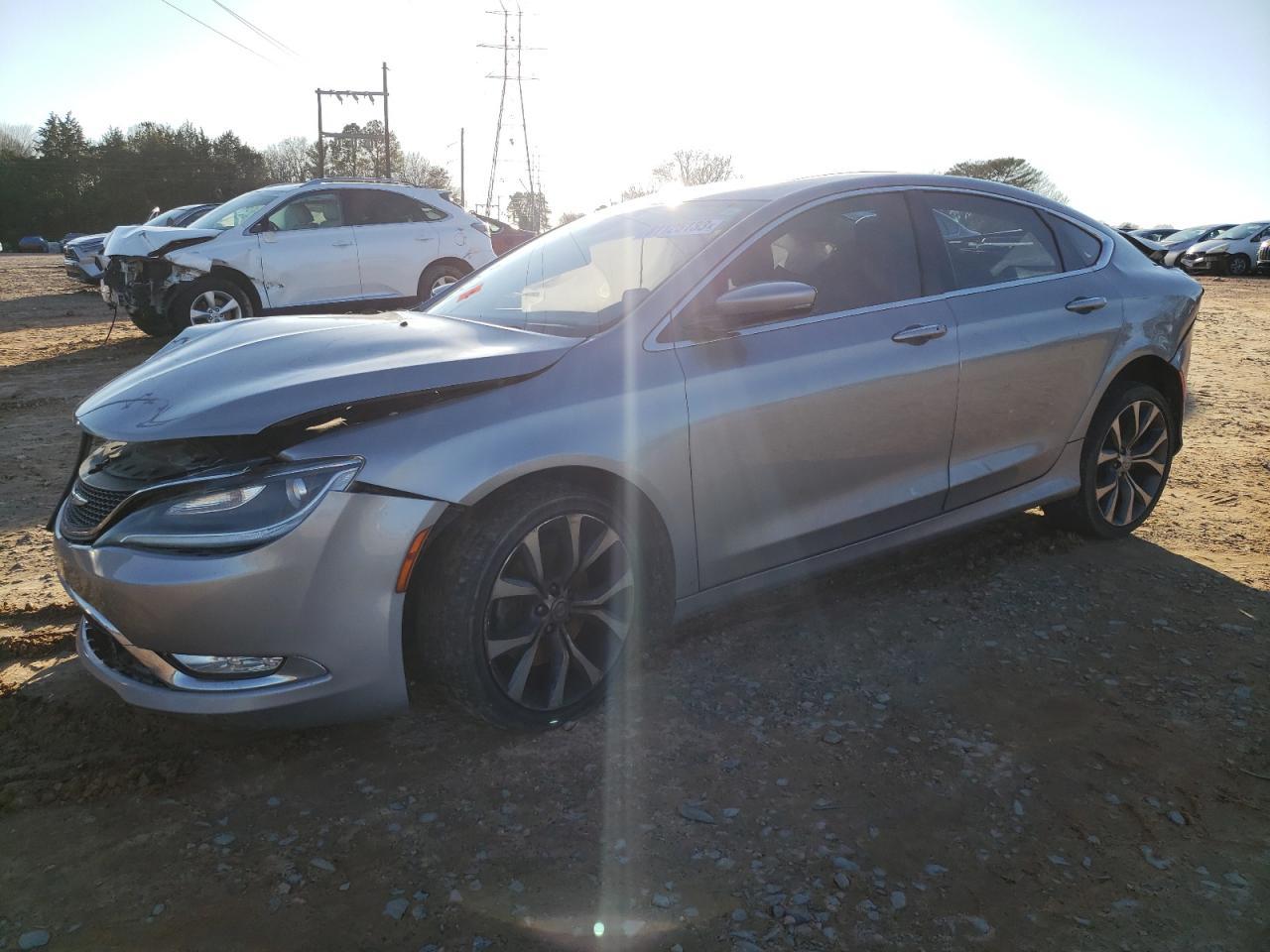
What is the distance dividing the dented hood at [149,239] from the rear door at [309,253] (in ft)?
2.00

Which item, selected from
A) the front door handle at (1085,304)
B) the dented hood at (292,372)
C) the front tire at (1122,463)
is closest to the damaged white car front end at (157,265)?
the dented hood at (292,372)

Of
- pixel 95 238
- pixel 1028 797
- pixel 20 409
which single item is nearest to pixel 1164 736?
pixel 1028 797

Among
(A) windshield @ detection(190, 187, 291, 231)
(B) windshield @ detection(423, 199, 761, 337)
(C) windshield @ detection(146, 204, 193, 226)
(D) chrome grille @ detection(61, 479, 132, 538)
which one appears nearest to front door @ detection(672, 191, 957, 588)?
(B) windshield @ detection(423, 199, 761, 337)

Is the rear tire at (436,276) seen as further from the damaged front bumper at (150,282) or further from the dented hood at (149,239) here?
the damaged front bumper at (150,282)

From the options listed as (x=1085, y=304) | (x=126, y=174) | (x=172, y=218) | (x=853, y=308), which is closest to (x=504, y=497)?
(x=853, y=308)

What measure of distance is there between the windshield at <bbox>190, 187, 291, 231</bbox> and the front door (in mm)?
8499

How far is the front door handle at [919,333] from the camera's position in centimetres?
355

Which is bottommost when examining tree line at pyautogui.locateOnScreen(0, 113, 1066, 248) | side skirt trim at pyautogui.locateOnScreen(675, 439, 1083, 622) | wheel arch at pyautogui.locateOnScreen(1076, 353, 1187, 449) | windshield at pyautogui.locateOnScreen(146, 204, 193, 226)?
side skirt trim at pyautogui.locateOnScreen(675, 439, 1083, 622)

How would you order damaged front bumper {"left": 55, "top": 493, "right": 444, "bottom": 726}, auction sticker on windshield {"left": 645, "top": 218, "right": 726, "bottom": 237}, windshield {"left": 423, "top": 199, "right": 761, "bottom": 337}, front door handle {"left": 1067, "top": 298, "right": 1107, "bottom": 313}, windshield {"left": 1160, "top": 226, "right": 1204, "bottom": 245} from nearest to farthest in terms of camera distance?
1. damaged front bumper {"left": 55, "top": 493, "right": 444, "bottom": 726}
2. windshield {"left": 423, "top": 199, "right": 761, "bottom": 337}
3. auction sticker on windshield {"left": 645, "top": 218, "right": 726, "bottom": 237}
4. front door handle {"left": 1067, "top": 298, "right": 1107, "bottom": 313}
5. windshield {"left": 1160, "top": 226, "right": 1204, "bottom": 245}

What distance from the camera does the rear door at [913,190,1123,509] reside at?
12.5ft

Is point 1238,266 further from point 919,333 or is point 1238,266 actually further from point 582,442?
point 582,442

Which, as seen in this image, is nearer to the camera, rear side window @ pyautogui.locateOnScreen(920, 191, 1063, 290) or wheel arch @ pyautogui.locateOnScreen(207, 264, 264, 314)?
rear side window @ pyautogui.locateOnScreen(920, 191, 1063, 290)

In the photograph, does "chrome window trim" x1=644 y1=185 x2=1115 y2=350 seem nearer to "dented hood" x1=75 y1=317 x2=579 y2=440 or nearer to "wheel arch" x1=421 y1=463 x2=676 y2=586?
"dented hood" x1=75 y1=317 x2=579 y2=440

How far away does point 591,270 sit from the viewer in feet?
11.6
